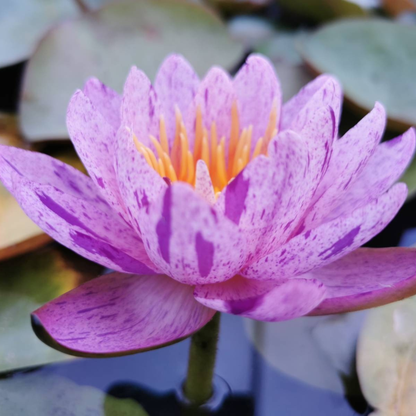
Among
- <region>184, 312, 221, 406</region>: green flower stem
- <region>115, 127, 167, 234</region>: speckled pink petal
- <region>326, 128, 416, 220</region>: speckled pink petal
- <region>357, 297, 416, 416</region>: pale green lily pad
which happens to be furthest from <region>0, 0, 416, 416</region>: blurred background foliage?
<region>115, 127, 167, 234</region>: speckled pink petal

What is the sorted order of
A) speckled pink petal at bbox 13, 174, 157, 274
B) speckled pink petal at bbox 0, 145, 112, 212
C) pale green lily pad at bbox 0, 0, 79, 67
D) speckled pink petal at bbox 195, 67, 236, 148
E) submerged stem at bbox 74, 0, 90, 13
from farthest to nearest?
1. submerged stem at bbox 74, 0, 90, 13
2. pale green lily pad at bbox 0, 0, 79, 67
3. speckled pink petal at bbox 195, 67, 236, 148
4. speckled pink petal at bbox 0, 145, 112, 212
5. speckled pink petal at bbox 13, 174, 157, 274

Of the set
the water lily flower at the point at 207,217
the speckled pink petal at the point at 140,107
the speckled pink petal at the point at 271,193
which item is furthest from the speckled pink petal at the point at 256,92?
the speckled pink petal at the point at 271,193

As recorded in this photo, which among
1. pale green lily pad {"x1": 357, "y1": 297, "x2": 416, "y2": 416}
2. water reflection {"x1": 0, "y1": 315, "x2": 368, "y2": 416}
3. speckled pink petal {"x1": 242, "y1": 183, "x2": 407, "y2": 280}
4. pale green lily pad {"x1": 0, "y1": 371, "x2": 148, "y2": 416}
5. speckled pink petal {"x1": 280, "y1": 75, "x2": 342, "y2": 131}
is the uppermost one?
speckled pink petal {"x1": 280, "y1": 75, "x2": 342, "y2": 131}

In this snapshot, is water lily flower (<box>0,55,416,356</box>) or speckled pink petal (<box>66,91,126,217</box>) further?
speckled pink petal (<box>66,91,126,217</box>)

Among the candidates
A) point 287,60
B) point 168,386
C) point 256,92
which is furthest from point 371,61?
point 168,386

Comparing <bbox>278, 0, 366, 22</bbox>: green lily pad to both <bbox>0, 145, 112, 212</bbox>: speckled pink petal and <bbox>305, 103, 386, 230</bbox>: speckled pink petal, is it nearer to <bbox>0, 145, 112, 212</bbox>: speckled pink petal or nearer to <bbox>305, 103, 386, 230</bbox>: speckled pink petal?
<bbox>305, 103, 386, 230</bbox>: speckled pink petal

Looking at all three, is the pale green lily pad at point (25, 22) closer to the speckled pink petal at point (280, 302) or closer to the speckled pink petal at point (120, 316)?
the speckled pink petal at point (120, 316)

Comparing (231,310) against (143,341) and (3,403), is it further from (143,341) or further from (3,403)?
(3,403)
